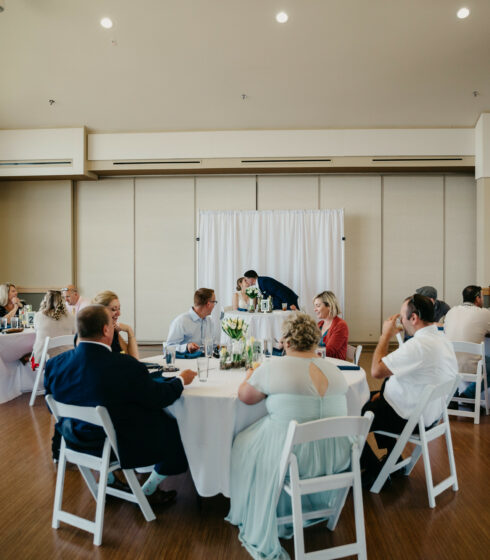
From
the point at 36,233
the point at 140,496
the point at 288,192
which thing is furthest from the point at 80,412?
the point at 36,233

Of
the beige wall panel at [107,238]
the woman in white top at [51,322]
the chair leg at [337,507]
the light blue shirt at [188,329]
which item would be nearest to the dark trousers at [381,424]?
the chair leg at [337,507]

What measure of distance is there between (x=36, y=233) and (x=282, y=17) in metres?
6.01

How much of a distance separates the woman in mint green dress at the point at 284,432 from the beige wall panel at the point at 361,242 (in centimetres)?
646

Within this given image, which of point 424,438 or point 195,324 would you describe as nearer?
point 424,438

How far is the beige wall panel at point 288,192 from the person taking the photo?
8.67 m

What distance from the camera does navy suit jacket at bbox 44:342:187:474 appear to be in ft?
7.69

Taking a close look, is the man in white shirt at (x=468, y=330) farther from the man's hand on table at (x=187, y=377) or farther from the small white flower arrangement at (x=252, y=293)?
the man's hand on table at (x=187, y=377)

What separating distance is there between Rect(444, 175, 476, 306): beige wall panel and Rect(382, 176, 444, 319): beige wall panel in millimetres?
132

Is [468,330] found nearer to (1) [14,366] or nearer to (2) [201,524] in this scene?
(2) [201,524]

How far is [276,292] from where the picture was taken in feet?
25.4

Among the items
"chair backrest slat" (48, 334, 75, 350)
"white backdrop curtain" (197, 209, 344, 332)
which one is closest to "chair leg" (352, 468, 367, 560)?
"chair backrest slat" (48, 334, 75, 350)

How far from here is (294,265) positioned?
8336 mm

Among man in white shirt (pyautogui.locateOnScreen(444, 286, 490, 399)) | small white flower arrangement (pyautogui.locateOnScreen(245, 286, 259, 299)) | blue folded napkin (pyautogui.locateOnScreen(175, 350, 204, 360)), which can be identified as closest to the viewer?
blue folded napkin (pyautogui.locateOnScreen(175, 350, 204, 360))

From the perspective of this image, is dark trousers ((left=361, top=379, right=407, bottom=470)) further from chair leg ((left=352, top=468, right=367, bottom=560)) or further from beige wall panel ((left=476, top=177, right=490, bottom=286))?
beige wall panel ((left=476, top=177, right=490, bottom=286))
